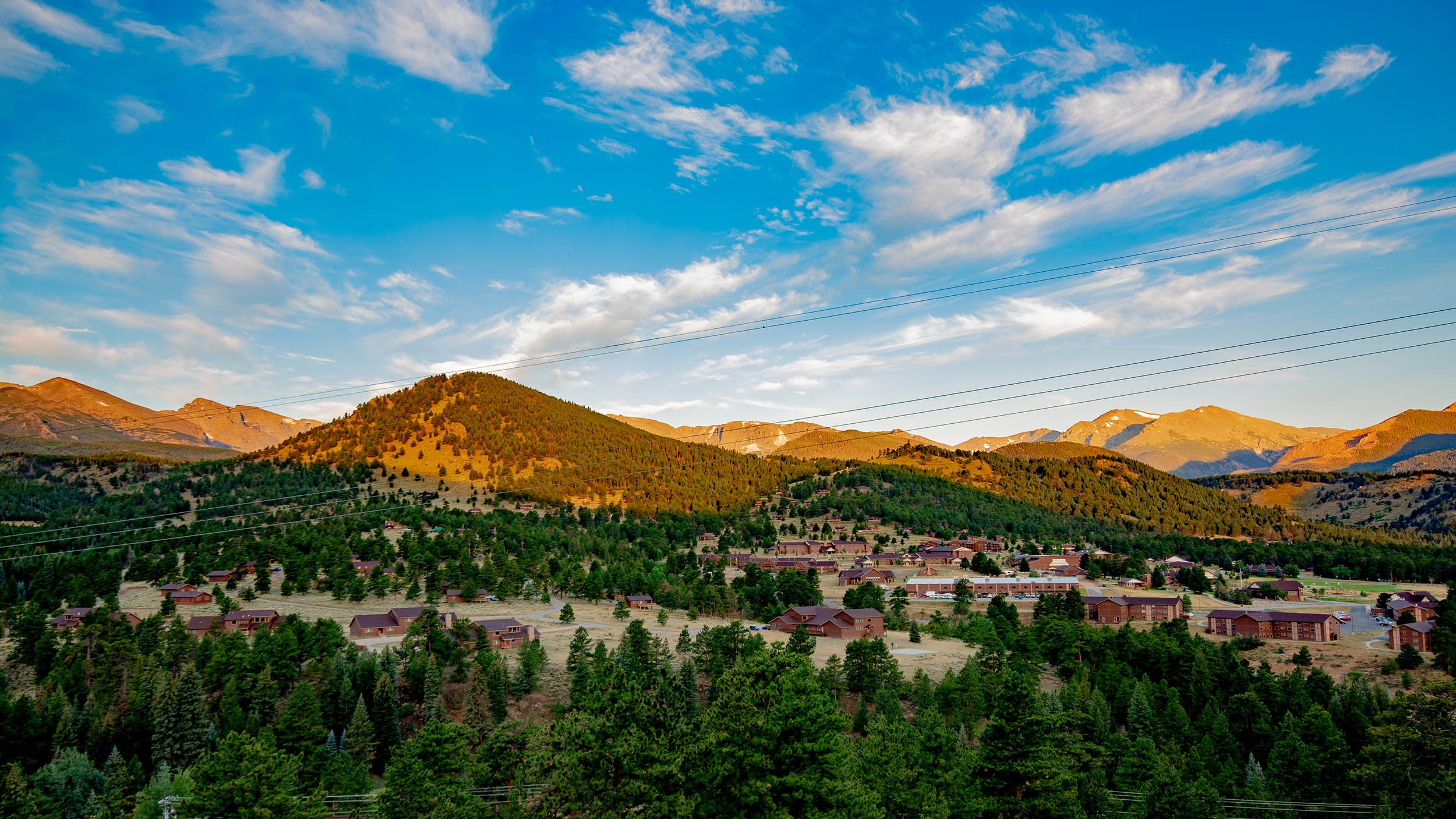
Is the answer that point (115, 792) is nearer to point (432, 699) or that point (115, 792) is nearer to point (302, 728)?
point (302, 728)

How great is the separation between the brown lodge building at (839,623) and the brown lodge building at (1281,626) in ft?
93.3

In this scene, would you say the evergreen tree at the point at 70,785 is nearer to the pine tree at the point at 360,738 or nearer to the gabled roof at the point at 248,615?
the pine tree at the point at 360,738

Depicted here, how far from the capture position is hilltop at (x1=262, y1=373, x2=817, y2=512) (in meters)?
141

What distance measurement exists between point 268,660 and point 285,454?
12700 cm

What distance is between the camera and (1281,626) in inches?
2375

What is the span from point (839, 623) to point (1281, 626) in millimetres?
35441

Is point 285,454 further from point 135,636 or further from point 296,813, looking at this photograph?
point 296,813

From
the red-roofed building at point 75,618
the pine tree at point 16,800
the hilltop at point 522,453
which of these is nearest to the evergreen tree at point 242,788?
the pine tree at point 16,800

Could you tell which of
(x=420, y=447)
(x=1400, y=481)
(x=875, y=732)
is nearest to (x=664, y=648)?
(x=875, y=732)

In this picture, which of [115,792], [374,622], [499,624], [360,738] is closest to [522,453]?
[374,622]

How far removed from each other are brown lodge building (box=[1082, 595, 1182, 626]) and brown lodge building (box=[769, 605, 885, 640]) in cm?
2159

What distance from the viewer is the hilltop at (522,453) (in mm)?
141375

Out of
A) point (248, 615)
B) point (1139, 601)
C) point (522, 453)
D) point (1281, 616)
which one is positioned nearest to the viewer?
point (248, 615)

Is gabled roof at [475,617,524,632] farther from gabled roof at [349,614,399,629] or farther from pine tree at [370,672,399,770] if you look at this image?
pine tree at [370,672,399,770]
